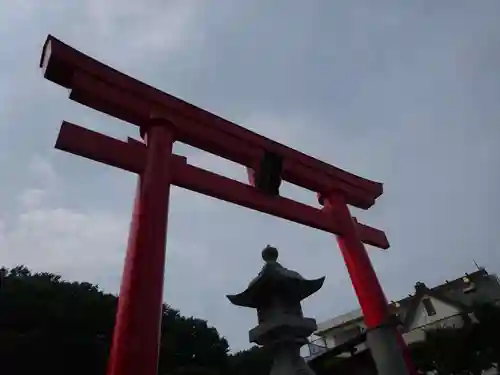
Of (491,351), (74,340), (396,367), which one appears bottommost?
(396,367)

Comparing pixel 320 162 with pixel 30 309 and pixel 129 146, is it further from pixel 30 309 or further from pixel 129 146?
pixel 30 309

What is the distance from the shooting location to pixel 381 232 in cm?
773

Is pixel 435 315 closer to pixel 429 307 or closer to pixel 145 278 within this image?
pixel 429 307

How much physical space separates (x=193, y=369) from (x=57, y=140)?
460 inches

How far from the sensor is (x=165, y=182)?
4.76m

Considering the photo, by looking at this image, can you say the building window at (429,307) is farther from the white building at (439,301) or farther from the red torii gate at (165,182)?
the red torii gate at (165,182)

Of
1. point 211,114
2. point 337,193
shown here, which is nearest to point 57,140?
point 211,114

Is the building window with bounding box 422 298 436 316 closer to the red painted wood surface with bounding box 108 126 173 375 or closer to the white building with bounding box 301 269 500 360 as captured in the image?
the white building with bounding box 301 269 500 360

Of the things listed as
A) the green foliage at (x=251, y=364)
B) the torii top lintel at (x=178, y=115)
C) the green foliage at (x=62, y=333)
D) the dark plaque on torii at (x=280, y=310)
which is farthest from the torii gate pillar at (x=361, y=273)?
the green foliage at (x=251, y=364)

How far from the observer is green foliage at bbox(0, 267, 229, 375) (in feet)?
40.4

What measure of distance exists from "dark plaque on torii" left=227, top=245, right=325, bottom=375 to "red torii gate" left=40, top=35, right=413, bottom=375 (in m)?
0.63

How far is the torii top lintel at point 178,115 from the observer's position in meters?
4.77

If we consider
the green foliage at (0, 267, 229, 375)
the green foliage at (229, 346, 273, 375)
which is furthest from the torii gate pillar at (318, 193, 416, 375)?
the green foliage at (229, 346, 273, 375)

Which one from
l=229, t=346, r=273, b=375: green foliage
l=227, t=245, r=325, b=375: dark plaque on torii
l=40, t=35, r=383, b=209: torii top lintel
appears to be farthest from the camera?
l=229, t=346, r=273, b=375: green foliage
